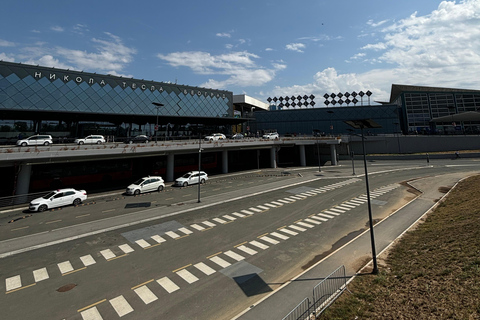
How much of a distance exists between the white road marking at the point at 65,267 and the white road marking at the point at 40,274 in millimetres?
620

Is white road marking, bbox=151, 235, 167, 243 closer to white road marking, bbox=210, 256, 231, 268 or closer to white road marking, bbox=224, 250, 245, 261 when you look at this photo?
white road marking, bbox=210, 256, 231, 268

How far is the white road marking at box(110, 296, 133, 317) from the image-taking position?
8.92 metres

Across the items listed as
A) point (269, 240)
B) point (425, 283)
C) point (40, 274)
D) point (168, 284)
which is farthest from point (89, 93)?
point (425, 283)

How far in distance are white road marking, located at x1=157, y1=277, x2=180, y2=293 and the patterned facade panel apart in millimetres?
49160

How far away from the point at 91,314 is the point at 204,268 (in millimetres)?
5235

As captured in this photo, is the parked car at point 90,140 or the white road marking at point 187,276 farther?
the parked car at point 90,140

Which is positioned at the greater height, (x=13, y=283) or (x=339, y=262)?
(x=339, y=262)

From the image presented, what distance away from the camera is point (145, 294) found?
10.0 metres

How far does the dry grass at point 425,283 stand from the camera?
7.74 m

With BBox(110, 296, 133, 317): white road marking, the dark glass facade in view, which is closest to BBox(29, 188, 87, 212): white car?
BBox(110, 296, 133, 317): white road marking

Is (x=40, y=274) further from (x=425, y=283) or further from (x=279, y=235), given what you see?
(x=425, y=283)

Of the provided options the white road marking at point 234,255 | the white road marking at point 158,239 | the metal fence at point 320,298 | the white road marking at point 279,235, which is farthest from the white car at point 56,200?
the metal fence at point 320,298

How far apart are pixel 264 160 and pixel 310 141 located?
1462 cm

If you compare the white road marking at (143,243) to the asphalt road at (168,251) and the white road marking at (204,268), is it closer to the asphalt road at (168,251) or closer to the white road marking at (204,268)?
the asphalt road at (168,251)
